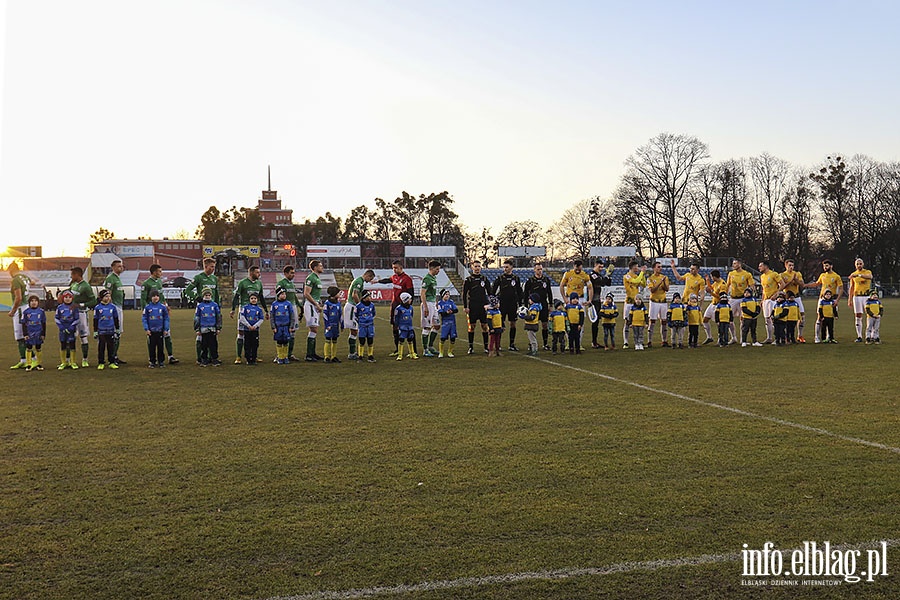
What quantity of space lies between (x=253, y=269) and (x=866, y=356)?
37.3 feet

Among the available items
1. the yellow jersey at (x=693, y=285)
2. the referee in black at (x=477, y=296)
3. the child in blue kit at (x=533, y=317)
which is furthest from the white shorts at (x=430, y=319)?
the yellow jersey at (x=693, y=285)

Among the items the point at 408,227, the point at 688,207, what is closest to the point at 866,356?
the point at 688,207

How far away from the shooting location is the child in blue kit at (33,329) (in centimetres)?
1310

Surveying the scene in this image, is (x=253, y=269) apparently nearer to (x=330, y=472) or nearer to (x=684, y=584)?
(x=330, y=472)

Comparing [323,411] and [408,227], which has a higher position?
[408,227]

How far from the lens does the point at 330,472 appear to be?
18.6 ft

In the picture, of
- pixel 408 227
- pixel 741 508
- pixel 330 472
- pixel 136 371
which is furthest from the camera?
pixel 408 227

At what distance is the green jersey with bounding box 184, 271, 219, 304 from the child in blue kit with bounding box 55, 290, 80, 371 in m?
1.95

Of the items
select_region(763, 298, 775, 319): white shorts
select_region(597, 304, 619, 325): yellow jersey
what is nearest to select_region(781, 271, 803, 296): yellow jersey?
select_region(763, 298, 775, 319): white shorts

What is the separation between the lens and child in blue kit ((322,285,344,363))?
1384 cm

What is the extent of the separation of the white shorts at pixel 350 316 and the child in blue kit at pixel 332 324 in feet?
0.50

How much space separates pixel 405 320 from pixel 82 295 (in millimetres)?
5908

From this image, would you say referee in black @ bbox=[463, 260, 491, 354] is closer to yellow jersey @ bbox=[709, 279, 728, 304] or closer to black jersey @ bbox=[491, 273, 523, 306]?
black jersey @ bbox=[491, 273, 523, 306]

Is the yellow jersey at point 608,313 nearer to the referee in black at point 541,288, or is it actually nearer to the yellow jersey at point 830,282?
the referee in black at point 541,288
